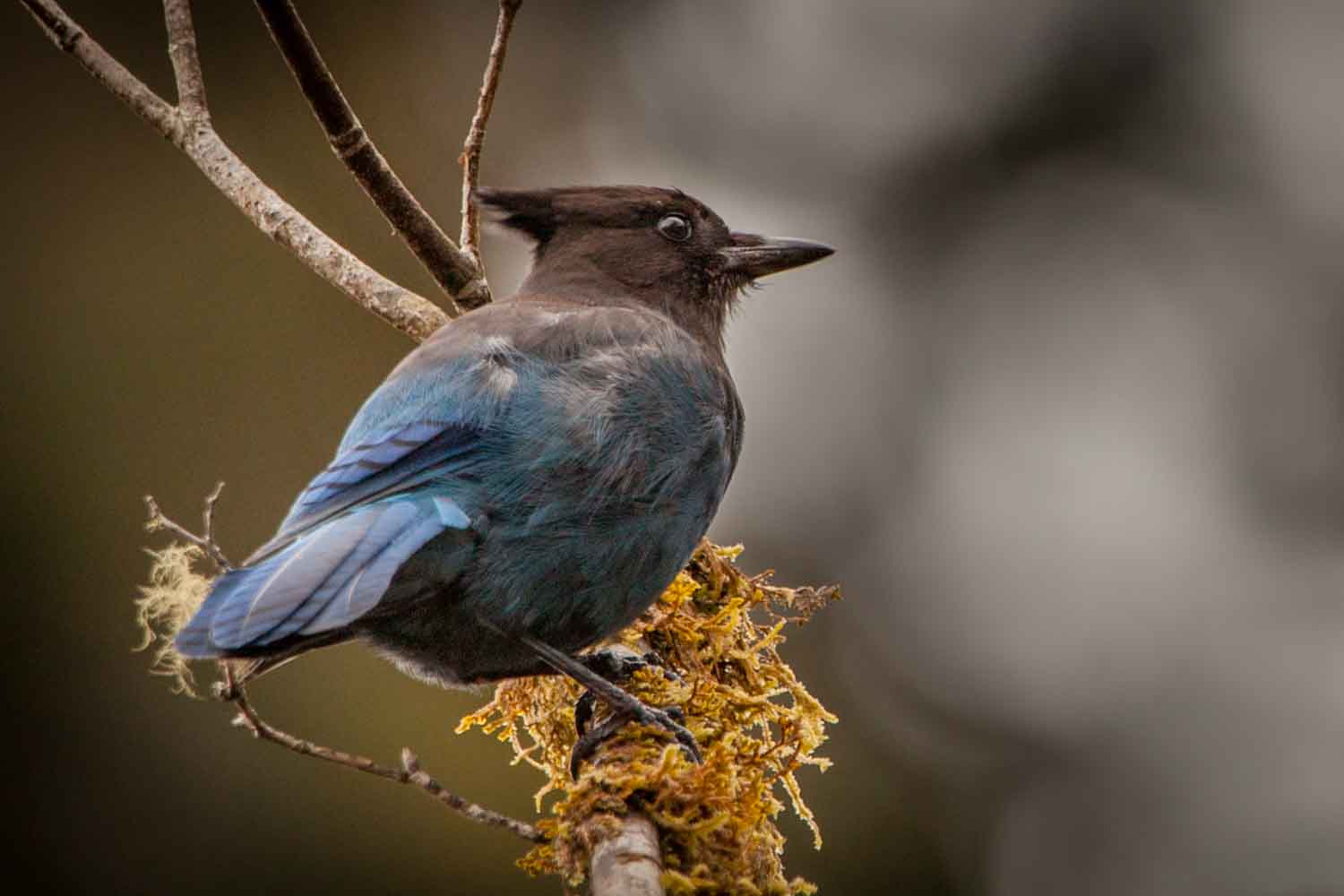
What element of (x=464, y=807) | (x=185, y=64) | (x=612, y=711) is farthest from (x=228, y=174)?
(x=464, y=807)

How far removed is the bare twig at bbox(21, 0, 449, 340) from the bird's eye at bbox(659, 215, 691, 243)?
657 mm

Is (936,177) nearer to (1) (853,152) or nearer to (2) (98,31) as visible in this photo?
(1) (853,152)

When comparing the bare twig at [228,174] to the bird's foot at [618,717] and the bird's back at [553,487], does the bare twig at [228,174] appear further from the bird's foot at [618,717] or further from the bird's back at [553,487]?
the bird's foot at [618,717]

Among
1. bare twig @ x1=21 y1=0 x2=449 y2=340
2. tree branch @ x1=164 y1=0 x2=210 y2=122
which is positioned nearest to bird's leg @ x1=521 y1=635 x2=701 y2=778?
bare twig @ x1=21 y1=0 x2=449 y2=340

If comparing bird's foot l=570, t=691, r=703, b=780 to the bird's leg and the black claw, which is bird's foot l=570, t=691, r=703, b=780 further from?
the black claw

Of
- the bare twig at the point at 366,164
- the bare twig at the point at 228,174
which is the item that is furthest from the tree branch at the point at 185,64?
the bare twig at the point at 366,164

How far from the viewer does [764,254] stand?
4449 mm

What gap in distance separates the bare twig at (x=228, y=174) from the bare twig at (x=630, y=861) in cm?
168

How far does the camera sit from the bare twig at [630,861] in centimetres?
260

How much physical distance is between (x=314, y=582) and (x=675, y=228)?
1.81 m

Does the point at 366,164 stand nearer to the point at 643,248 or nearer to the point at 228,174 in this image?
the point at 228,174

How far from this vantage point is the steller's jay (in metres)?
3.12

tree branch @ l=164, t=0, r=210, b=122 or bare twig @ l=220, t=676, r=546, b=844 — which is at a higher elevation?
tree branch @ l=164, t=0, r=210, b=122

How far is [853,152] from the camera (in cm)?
848
